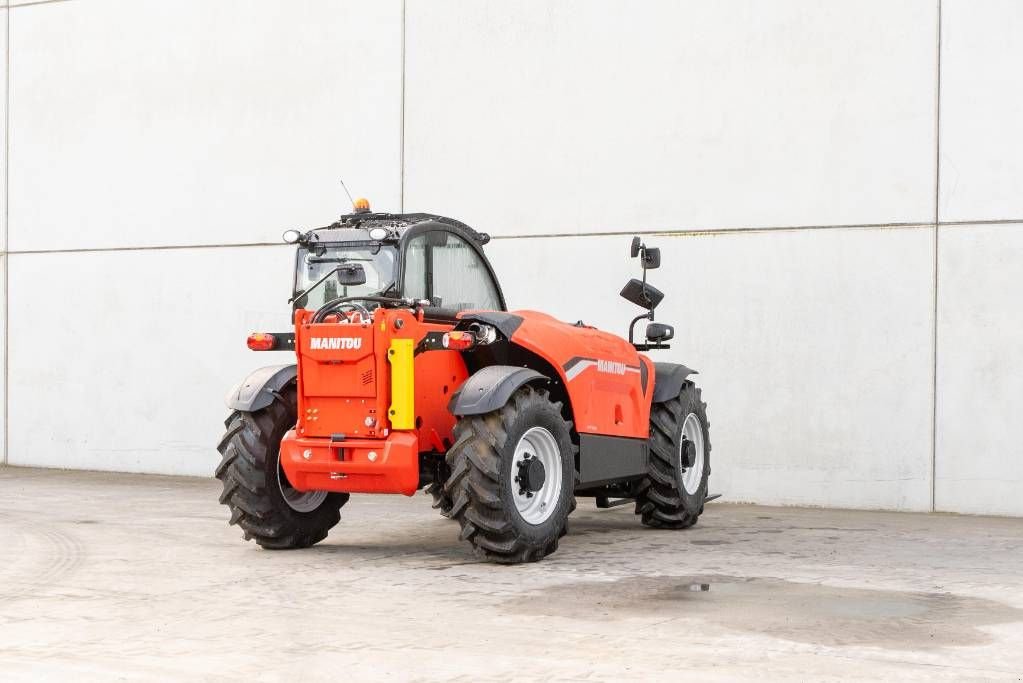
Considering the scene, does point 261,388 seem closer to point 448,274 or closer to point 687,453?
point 448,274

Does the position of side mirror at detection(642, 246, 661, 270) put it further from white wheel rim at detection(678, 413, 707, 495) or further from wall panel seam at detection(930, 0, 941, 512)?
wall panel seam at detection(930, 0, 941, 512)

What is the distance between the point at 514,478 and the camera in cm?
876

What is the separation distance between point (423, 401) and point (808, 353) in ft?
15.8

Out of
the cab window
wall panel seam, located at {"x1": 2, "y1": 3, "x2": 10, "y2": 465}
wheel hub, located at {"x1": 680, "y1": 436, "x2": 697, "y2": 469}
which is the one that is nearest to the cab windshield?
the cab window

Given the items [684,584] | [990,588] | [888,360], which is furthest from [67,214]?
[990,588]

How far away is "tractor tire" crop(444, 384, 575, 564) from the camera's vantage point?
8.42m

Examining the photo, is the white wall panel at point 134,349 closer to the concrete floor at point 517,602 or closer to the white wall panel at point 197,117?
the white wall panel at point 197,117

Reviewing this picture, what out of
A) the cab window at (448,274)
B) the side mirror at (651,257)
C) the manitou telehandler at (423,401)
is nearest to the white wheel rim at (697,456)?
the manitou telehandler at (423,401)

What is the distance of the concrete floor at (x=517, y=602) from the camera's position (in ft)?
19.1

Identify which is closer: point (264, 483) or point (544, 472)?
point (544, 472)

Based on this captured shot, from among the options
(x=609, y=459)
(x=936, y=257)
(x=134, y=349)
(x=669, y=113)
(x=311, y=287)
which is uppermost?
(x=669, y=113)

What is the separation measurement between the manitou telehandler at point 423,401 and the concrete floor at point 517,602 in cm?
38

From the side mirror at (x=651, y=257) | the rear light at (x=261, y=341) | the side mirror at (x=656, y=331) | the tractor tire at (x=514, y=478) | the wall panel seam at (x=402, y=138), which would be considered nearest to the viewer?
the tractor tire at (x=514, y=478)

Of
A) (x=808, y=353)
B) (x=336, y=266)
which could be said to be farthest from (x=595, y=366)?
(x=808, y=353)
